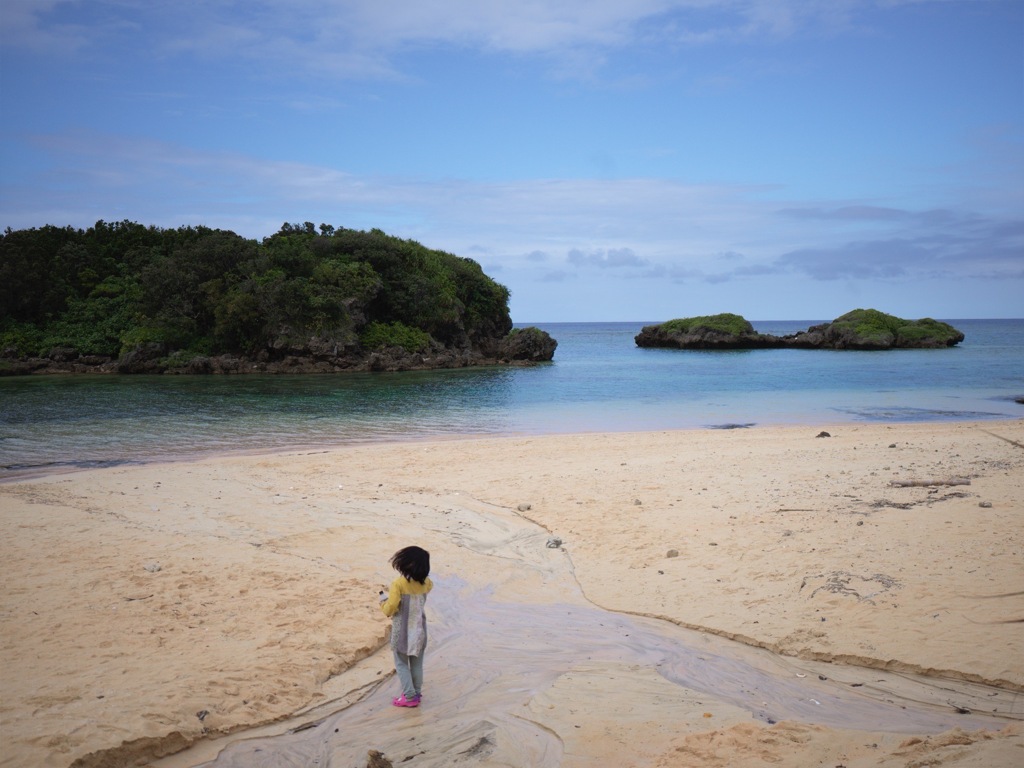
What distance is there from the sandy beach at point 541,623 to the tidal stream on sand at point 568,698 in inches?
1.0

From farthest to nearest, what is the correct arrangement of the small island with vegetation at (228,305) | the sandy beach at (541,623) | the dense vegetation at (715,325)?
the dense vegetation at (715,325) → the small island with vegetation at (228,305) → the sandy beach at (541,623)

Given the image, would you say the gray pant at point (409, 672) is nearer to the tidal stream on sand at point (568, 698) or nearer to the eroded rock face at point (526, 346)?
the tidal stream on sand at point (568, 698)

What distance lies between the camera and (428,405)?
30406mm

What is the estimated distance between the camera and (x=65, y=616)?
674cm

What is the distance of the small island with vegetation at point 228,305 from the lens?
5088 cm

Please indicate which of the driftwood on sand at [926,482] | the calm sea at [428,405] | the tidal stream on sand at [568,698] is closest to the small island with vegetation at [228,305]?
the calm sea at [428,405]

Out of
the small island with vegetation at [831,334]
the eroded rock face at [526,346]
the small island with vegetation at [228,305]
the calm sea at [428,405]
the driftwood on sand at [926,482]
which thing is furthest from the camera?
the small island with vegetation at [831,334]

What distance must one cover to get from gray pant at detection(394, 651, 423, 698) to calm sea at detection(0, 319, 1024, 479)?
14697mm

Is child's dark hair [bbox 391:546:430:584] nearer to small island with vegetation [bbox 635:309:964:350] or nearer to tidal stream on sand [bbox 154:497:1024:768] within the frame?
tidal stream on sand [bbox 154:497:1024:768]

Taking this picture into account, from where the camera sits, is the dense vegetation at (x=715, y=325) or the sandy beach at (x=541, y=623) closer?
the sandy beach at (x=541, y=623)

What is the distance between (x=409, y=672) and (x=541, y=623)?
1964 mm

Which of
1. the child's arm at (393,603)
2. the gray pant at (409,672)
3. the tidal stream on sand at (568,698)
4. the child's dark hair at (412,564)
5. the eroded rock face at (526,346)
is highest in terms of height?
the eroded rock face at (526,346)

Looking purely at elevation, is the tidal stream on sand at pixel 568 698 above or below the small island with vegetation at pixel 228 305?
below

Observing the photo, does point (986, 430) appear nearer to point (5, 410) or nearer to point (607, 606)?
point (607, 606)
